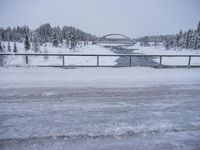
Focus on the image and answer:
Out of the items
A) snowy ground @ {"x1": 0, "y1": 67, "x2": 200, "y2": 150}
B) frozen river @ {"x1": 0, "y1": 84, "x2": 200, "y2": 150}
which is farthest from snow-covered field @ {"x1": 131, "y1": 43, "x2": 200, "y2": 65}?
frozen river @ {"x1": 0, "y1": 84, "x2": 200, "y2": 150}

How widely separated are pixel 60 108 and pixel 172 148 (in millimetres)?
3419

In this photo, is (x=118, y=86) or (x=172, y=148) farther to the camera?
(x=118, y=86)

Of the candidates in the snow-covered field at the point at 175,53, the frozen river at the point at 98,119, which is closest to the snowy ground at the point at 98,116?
the frozen river at the point at 98,119

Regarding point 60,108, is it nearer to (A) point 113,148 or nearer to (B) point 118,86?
(A) point 113,148

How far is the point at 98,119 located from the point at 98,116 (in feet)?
0.69

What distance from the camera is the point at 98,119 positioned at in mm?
5445

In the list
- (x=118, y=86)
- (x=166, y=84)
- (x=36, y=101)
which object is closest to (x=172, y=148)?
(x=36, y=101)

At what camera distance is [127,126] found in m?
5.06

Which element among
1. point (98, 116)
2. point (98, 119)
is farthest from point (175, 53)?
point (98, 119)

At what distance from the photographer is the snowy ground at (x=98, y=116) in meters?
4.32

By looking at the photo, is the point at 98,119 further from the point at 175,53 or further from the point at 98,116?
the point at 175,53

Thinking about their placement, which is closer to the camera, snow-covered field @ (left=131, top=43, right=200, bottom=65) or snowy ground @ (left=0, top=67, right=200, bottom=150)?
snowy ground @ (left=0, top=67, right=200, bottom=150)

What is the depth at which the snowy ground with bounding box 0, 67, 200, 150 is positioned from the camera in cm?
432

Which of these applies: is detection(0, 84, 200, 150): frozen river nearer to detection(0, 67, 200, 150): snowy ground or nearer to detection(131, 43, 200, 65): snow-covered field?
detection(0, 67, 200, 150): snowy ground
